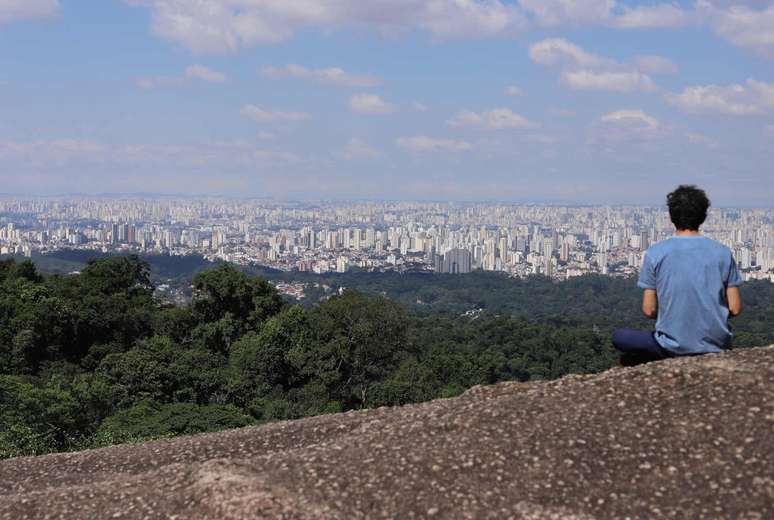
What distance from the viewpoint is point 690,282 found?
636cm

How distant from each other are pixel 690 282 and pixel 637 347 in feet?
3.05

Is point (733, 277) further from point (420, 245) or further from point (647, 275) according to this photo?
point (420, 245)

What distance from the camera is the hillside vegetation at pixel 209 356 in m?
18.5

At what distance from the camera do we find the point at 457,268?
142m

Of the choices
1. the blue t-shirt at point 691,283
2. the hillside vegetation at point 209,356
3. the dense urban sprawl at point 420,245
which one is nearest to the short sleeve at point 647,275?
the blue t-shirt at point 691,283

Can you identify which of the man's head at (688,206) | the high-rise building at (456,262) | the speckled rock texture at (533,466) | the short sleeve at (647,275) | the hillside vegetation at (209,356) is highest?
the man's head at (688,206)

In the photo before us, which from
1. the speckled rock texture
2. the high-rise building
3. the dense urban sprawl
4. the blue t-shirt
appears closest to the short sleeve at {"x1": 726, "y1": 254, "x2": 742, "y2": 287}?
the blue t-shirt

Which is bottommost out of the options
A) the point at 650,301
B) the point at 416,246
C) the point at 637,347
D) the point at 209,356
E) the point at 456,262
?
the point at 456,262

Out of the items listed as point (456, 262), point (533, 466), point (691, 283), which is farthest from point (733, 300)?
point (456, 262)

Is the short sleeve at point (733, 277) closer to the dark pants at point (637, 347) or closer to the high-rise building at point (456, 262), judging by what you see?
the dark pants at point (637, 347)

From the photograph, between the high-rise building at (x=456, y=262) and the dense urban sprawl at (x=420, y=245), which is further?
the high-rise building at (x=456, y=262)

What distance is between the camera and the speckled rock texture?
551cm

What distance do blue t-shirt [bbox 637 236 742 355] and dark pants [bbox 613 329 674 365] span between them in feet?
0.86

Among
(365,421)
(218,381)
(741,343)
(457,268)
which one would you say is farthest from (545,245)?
(365,421)
